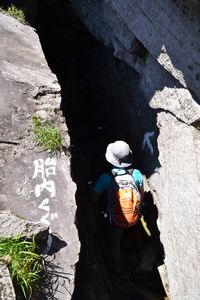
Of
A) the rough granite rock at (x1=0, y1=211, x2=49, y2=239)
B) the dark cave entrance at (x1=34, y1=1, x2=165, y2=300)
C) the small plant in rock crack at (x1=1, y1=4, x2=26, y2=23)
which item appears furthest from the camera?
the small plant in rock crack at (x1=1, y1=4, x2=26, y2=23)

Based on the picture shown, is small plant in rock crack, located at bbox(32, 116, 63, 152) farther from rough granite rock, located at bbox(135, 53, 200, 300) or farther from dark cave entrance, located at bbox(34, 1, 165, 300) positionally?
rough granite rock, located at bbox(135, 53, 200, 300)

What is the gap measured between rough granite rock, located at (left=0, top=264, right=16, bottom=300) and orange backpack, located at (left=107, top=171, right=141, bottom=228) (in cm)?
274

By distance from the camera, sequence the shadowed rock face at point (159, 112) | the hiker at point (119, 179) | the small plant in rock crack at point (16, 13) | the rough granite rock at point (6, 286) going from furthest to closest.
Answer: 1. the small plant in rock crack at point (16, 13)
2. the hiker at point (119, 179)
3. the shadowed rock face at point (159, 112)
4. the rough granite rock at point (6, 286)

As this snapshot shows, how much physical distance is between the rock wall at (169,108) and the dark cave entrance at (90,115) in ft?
1.44

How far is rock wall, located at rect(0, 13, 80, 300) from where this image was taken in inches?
205

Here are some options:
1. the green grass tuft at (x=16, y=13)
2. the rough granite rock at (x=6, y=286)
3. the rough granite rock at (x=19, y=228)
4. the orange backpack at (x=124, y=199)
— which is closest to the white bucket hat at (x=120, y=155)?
the orange backpack at (x=124, y=199)

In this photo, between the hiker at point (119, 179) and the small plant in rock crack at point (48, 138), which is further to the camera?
the hiker at point (119, 179)

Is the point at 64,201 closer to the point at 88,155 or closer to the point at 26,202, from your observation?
the point at 26,202

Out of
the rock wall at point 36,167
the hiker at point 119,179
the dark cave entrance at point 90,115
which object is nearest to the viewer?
the rock wall at point 36,167

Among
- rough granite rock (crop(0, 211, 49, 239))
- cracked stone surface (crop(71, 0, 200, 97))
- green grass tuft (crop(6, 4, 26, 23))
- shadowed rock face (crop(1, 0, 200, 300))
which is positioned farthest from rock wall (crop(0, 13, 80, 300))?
cracked stone surface (crop(71, 0, 200, 97))

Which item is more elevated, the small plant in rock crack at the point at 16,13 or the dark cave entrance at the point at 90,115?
the small plant in rock crack at the point at 16,13

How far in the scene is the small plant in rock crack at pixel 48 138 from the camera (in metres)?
5.77

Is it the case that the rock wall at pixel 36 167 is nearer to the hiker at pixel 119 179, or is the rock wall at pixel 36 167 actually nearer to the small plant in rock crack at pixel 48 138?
the small plant in rock crack at pixel 48 138

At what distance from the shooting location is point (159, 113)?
7453mm
